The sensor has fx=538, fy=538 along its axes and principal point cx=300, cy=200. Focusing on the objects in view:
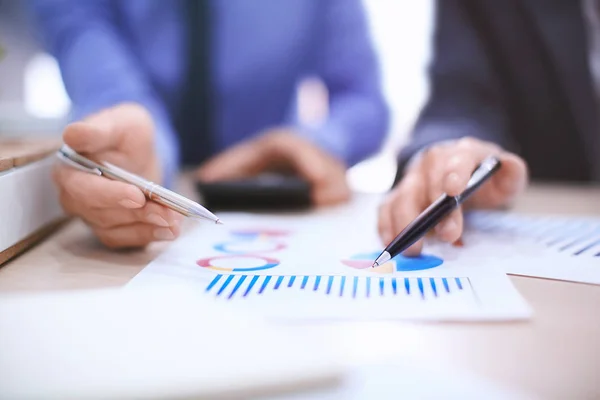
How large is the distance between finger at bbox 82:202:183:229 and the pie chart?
0.11 m

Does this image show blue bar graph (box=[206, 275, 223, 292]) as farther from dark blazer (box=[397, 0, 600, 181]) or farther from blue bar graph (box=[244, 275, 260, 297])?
dark blazer (box=[397, 0, 600, 181])

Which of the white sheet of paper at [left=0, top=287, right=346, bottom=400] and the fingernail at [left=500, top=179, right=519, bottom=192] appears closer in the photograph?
the white sheet of paper at [left=0, top=287, right=346, bottom=400]

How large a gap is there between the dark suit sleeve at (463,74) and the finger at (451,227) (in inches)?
12.6

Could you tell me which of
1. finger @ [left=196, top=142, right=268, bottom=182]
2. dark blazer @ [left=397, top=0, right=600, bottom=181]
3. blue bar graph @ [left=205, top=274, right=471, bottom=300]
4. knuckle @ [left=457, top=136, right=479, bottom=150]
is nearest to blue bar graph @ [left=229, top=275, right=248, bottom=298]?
blue bar graph @ [left=205, top=274, right=471, bottom=300]

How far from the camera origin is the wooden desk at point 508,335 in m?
0.19

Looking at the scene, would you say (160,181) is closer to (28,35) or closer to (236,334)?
(236,334)

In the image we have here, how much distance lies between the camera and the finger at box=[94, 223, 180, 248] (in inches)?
13.4

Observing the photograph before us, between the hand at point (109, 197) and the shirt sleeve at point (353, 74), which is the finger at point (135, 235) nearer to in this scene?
the hand at point (109, 197)

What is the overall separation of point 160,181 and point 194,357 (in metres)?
0.30

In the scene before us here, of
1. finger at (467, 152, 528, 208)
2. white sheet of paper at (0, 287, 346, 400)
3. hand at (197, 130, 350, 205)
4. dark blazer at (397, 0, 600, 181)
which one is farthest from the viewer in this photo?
dark blazer at (397, 0, 600, 181)

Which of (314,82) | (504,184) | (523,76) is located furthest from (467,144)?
(314,82)

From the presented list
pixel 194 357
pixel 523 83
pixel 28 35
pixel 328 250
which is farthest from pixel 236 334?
pixel 28 35

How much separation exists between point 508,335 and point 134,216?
0.23m

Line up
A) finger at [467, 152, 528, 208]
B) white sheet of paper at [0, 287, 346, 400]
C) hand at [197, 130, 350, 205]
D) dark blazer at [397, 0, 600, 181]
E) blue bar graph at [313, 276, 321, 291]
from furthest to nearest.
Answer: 1. dark blazer at [397, 0, 600, 181]
2. hand at [197, 130, 350, 205]
3. finger at [467, 152, 528, 208]
4. blue bar graph at [313, 276, 321, 291]
5. white sheet of paper at [0, 287, 346, 400]
